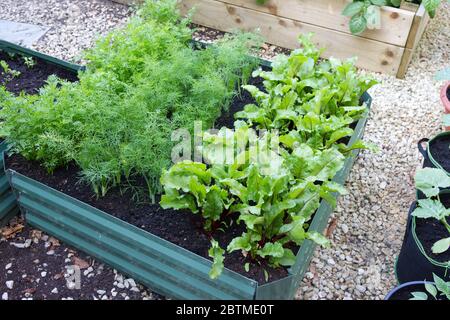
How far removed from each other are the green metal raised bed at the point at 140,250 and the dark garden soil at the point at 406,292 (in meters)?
0.42

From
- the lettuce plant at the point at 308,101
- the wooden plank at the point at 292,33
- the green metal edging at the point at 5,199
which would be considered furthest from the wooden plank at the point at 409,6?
the green metal edging at the point at 5,199

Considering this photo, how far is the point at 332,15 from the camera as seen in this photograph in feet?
12.4

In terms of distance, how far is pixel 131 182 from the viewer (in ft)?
8.71

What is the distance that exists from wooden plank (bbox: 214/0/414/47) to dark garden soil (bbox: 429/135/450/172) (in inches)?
42.8

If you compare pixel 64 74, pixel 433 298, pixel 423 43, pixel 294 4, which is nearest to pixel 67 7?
pixel 64 74

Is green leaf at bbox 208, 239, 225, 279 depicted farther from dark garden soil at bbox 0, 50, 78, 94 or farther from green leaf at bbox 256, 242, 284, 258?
dark garden soil at bbox 0, 50, 78, 94

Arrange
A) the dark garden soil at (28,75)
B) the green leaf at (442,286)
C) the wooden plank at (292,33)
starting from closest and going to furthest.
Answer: the green leaf at (442,286)
the dark garden soil at (28,75)
the wooden plank at (292,33)

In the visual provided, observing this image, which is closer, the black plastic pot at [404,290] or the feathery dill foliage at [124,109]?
the black plastic pot at [404,290]

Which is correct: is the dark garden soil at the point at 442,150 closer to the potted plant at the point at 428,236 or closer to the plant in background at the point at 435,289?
the potted plant at the point at 428,236

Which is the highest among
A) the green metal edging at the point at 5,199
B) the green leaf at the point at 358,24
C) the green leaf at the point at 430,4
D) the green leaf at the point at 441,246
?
the green leaf at the point at 430,4

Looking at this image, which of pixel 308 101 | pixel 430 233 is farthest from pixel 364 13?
pixel 430 233

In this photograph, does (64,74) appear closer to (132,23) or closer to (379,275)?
(132,23)

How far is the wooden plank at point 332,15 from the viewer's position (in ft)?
11.7

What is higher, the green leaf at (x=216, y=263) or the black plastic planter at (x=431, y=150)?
the black plastic planter at (x=431, y=150)
